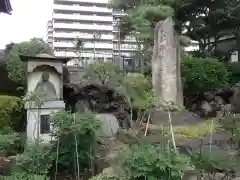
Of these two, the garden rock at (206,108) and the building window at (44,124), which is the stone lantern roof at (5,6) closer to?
the building window at (44,124)

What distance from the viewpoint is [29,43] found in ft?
45.6

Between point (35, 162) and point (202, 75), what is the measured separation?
32.2 feet

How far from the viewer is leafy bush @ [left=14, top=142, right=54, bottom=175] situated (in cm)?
460

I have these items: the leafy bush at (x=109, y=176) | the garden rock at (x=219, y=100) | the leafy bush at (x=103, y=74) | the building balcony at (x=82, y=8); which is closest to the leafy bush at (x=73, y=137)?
the leafy bush at (x=109, y=176)

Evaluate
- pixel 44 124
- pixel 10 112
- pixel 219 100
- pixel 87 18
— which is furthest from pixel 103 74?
pixel 87 18

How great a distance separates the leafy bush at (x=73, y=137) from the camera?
4.76m

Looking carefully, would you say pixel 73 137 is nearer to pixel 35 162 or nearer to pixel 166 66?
pixel 35 162

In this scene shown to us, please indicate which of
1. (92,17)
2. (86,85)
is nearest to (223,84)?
(86,85)

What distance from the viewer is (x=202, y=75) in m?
13.2

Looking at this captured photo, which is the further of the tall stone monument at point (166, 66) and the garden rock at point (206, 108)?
the garden rock at point (206, 108)

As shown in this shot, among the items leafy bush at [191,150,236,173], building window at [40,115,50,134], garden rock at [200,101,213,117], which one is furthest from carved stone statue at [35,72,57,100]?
garden rock at [200,101,213,117]

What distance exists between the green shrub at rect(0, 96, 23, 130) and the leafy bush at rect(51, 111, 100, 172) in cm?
391

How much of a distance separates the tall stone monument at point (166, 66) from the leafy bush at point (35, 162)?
5.84m

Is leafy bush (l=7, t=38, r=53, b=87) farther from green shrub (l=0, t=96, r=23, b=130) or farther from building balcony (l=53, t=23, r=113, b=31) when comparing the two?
building balcony (l=53, t=23, r=113, b=31)
